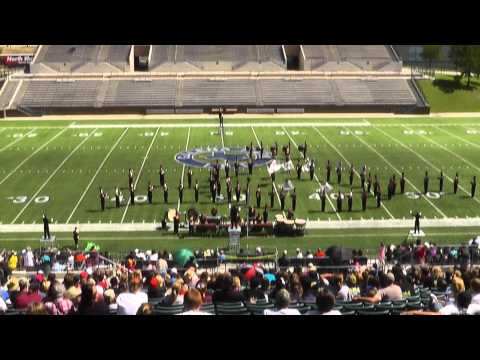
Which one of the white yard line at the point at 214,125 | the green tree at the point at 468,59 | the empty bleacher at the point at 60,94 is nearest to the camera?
the white yard line at the point at 214,125

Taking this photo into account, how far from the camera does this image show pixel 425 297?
26.6 feet

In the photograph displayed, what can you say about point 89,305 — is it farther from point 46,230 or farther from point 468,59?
point 468,59

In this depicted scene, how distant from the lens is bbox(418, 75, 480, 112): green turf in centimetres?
4469

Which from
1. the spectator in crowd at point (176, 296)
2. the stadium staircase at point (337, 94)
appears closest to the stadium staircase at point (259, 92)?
the stadium staircase at point (337, 94)

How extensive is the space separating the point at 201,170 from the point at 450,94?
28971mm

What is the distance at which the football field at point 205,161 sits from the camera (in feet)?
64.5

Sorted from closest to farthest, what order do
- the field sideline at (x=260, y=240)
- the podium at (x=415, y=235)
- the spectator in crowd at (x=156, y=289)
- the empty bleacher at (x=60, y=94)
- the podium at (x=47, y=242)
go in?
the spectator in crowd at (x=156, y=289)
the field sideline at (x=260, y=240)
the podium at (x=47, y=242)
the podium at (x=415, y=235)
the empty bleacher at (x=60, y=94)

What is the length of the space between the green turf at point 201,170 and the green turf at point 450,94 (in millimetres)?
5047

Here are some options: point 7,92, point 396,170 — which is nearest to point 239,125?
point 396,170

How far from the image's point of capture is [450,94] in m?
47.2

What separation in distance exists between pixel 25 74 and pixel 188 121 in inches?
744

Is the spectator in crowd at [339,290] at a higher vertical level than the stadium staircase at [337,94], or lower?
lower

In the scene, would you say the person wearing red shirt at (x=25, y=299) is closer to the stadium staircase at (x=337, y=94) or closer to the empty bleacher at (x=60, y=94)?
the empty bleacher at (x=60, y=94)

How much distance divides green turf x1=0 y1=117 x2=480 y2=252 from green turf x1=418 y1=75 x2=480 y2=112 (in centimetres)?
505
